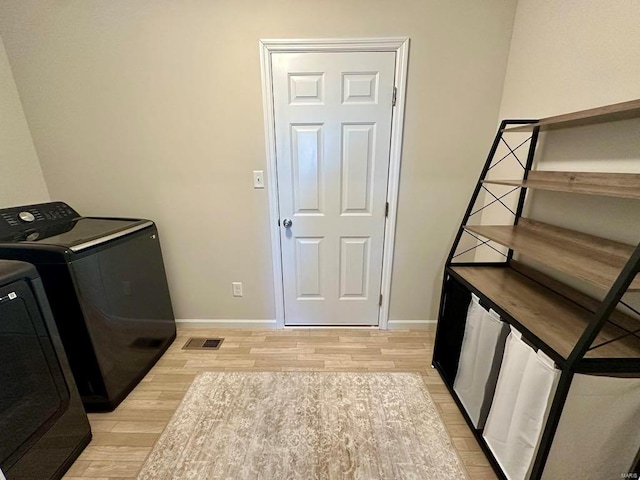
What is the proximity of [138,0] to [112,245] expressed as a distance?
1.58m

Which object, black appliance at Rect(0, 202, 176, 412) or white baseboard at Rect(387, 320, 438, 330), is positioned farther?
white baseboard at Rect(387, 320, 438, 330)

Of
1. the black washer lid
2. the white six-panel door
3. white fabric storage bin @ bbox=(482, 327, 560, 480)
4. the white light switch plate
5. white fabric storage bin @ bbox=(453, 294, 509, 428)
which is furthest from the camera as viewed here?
the white light switch plate

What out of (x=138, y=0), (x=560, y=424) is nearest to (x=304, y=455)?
(x=560, y=424)

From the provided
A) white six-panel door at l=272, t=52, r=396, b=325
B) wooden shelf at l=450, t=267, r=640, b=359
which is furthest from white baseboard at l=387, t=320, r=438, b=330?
wooden shelf at l=450, t=267, r=640, b=359

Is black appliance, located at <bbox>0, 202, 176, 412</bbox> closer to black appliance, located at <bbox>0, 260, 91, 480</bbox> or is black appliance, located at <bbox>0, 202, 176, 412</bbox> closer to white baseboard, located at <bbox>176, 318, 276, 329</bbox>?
black appliance, located at <bbox>0, 260, 91, 480</bbox>

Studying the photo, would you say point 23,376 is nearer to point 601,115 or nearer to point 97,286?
point 97,286

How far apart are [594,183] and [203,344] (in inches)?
103

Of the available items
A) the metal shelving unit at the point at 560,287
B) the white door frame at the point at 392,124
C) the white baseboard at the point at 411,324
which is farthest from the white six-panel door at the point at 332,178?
the metal shelving unit at the point at 560,287

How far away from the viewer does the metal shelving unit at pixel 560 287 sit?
88 centimetres

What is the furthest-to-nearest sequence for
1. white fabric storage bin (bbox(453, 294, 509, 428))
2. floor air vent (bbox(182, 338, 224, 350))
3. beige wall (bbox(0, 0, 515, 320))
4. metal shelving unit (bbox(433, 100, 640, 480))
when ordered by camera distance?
floor air vent (bbox(182, 338, 224, 350))
beige wall (bbox(0, 0, 515, 320))
white fabric storage bin (bbox(453, 294, 509, 428))
metal shelving unit (bbox(433, 100, 640, 480))

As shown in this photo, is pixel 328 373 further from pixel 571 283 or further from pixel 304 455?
pixel 571 283

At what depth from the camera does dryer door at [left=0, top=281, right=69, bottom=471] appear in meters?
1.07

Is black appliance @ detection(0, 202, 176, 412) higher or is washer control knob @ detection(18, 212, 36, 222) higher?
washer control knob @ detection(18, 212, 36, 222)

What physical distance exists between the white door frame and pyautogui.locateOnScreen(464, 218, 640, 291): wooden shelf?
0.70 metres
